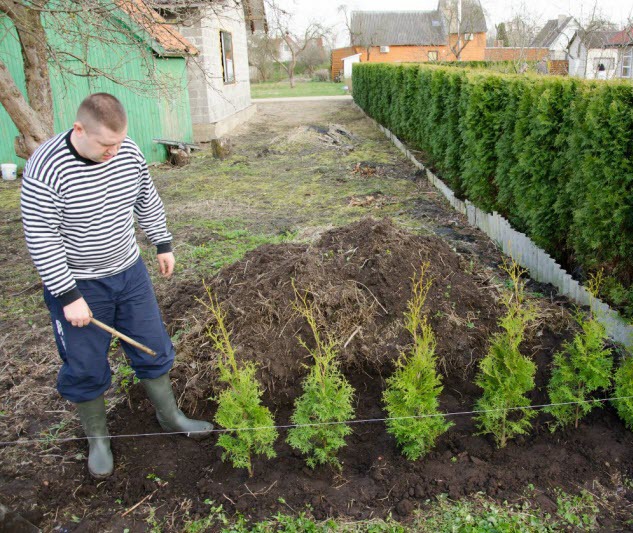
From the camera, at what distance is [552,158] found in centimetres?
535

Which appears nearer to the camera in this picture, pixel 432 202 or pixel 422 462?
pixel 422 462

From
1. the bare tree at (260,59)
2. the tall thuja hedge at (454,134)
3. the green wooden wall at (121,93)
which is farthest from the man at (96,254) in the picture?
the bare tree at (260,59)

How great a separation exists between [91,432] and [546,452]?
2.53 meters

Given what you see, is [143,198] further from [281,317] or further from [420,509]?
[420,509]

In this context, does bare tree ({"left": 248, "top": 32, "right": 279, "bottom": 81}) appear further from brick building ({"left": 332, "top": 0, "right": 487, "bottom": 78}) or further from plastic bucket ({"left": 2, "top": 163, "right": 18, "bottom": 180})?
plastic bucket ({"left": 2, "top": 163, "right": 18, "bottom": 180})

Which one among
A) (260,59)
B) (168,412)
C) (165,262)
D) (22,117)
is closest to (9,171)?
(22,117)

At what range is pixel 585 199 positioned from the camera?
4719 millimetres

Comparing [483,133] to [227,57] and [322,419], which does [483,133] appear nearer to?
[322,419]

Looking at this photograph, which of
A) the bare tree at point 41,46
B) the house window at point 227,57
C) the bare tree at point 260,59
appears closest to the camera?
the bare tree at point 41,46

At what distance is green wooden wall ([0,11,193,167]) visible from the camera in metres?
10.7

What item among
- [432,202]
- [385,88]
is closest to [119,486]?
[432,202]

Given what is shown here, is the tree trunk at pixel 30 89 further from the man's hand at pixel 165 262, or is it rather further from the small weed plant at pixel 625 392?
the small weed plant at pixel 625 392

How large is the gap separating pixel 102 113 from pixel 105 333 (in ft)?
3.79

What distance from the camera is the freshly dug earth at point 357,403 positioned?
285 centimetres
